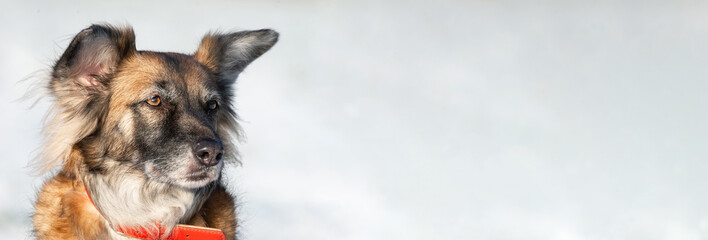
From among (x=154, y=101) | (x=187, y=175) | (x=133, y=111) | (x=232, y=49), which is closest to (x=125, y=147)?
(x=133, y=111)

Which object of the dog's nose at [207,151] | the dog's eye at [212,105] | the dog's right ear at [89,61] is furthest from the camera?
the dog's eye at [212,105]

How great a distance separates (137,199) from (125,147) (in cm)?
42

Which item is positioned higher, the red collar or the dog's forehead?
the dog's forehead

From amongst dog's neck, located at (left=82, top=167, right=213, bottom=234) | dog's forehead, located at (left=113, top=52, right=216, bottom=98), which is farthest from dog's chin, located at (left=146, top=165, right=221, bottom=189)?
dog's forehead, located at (left=113, top=52, right=216, bottom=98)

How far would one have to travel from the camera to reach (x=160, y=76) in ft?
20.0

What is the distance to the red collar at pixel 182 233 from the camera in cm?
591

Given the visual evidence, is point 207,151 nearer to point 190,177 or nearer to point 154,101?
point 190,177

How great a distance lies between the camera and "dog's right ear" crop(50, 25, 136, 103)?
5852mm

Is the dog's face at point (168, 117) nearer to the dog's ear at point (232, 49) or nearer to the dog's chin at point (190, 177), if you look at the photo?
the dog's chin at point (190, 177)

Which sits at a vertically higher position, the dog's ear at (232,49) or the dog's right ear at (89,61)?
the dog's ear at (232,49)

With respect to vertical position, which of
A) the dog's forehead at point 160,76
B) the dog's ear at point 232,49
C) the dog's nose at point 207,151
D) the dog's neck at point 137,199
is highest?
the dog's ear at point 232,49

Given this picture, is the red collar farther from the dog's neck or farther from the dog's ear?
the dog's ear

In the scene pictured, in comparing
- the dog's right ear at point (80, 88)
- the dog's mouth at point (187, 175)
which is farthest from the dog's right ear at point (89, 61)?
the dog's mouth at point (187, 175)

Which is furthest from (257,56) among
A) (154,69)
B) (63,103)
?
(63,103)
